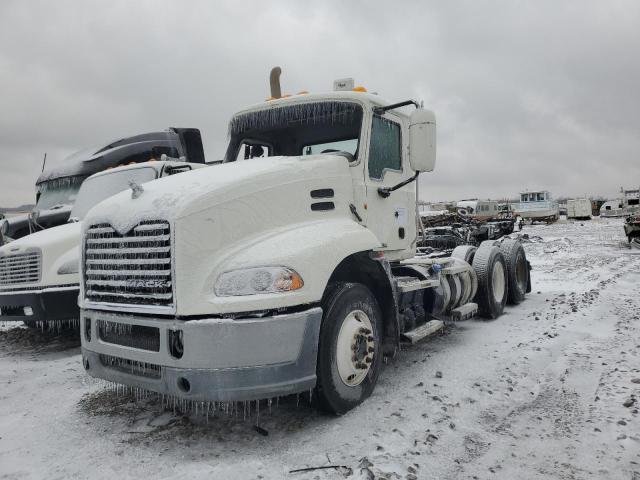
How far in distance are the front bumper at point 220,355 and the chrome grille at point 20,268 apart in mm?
3119

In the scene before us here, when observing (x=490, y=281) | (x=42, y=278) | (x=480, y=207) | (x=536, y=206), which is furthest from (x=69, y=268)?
(x=536, y=206)

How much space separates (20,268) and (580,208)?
50.1m

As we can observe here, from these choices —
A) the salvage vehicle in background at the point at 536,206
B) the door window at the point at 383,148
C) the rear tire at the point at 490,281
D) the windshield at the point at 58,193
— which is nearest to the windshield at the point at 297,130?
the door window at the point at 383,148

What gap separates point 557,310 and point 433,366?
11.4ft

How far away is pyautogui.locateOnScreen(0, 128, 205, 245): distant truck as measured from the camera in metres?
8.95

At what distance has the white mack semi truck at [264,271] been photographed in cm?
297

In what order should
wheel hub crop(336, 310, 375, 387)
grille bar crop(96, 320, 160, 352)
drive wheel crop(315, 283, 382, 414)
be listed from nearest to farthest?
grille bar crop(96, 320, 160, 352), drive wheel crop(315, 283, 382, 414), wheel hub crop(336, 310, 375, 387)

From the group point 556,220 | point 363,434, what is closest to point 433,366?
point 363,434

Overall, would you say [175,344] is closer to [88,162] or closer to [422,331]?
[422,331]

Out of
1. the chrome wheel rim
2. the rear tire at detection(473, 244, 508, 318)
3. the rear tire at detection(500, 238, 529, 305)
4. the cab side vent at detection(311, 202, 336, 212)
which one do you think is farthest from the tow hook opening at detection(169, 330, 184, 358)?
the rear tire at detection(500, 238, 529, 305)

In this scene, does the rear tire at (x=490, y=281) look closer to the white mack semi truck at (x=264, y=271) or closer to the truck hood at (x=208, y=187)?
the white mack semi truck at (x=264, y=271)

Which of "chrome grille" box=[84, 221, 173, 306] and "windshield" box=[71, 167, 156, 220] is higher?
"windshield" box=[71, 167, 156, 220]

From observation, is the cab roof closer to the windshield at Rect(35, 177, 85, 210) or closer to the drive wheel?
the drive wheel

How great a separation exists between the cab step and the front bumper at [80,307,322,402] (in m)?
1.50
